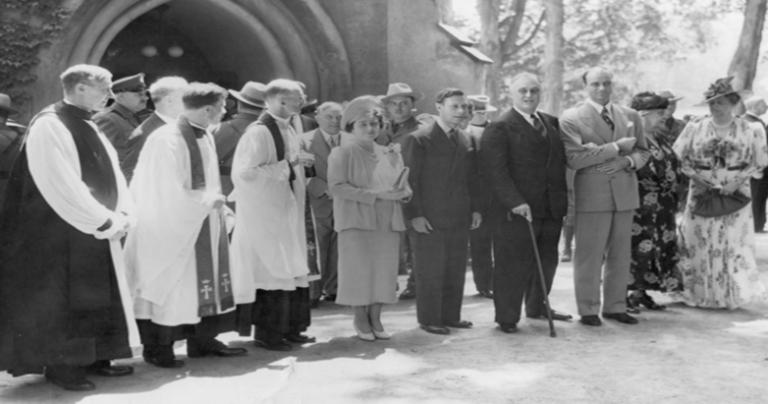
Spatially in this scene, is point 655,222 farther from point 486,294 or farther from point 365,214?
point 365,214

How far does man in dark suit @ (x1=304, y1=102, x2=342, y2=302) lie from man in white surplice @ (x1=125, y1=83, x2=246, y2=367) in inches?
96.4

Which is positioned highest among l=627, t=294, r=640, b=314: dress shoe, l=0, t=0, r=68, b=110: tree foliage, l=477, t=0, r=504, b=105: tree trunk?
l=477, t=0, r=504, b=105: tree trunk

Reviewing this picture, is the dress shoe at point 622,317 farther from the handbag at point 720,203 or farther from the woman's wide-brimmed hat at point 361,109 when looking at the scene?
the woman's wide-brimmed hat at point 361,109

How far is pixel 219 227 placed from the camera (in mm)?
6305

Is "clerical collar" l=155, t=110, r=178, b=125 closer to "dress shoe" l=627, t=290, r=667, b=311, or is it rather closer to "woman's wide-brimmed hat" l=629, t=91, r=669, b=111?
"woman's wide-brimmed hat" l=629, t=91, r=669, b=111

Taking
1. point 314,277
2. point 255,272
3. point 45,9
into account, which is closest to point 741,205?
point 314,277

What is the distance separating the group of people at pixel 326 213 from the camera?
18.0ft

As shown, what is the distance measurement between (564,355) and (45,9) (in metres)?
5.94

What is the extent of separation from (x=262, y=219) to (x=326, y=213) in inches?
85.8

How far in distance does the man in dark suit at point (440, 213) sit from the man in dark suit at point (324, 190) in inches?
57.1

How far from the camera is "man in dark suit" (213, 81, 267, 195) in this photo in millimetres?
7367

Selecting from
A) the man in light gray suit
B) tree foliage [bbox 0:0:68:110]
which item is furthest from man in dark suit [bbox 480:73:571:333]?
tree foliage [bbox 0:0:68:110]

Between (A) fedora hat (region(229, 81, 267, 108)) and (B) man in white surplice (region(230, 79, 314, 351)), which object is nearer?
(B) man in white surplice (region(230, 79, 314, 351))

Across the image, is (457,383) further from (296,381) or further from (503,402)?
(296,381)
